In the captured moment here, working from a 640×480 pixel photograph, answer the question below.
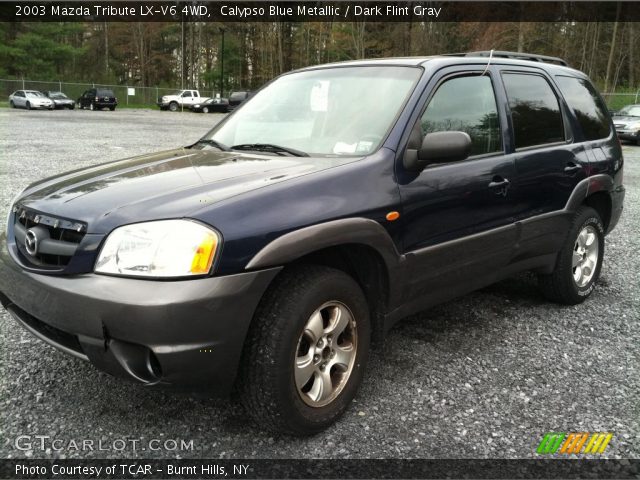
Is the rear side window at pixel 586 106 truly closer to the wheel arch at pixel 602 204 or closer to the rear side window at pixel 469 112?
the wheel arch at pixel 602 204

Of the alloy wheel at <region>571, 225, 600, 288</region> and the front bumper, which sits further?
→ the alloy wheel at <region>571, 225, 600, 288</region>

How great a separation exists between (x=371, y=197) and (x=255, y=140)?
1057 mm

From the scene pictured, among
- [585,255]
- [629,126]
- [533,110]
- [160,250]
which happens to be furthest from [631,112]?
[160,250]

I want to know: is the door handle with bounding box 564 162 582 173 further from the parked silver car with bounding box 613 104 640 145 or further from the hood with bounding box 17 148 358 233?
the parked silver car with bounding box 613 104 640 145

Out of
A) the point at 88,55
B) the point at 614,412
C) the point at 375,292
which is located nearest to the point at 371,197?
the point at 375,292

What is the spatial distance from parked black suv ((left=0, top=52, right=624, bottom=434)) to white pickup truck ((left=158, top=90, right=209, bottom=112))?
39.1 m

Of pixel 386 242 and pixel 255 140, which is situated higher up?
pixel 255 140

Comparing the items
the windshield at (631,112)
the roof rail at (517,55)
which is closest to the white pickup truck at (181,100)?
the windshield at (631,112)

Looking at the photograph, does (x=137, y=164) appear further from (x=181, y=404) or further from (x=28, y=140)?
(x=28, y=140)

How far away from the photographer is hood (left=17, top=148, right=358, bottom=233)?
7.64 ft

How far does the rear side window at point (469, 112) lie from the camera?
3203 millimetres

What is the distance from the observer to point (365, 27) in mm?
42562

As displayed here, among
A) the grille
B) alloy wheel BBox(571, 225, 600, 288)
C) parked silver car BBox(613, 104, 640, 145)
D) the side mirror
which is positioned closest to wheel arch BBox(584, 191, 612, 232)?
alloy wheel BBox(571, 225, 600, 288)

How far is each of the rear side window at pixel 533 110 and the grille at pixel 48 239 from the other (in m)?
2.73
